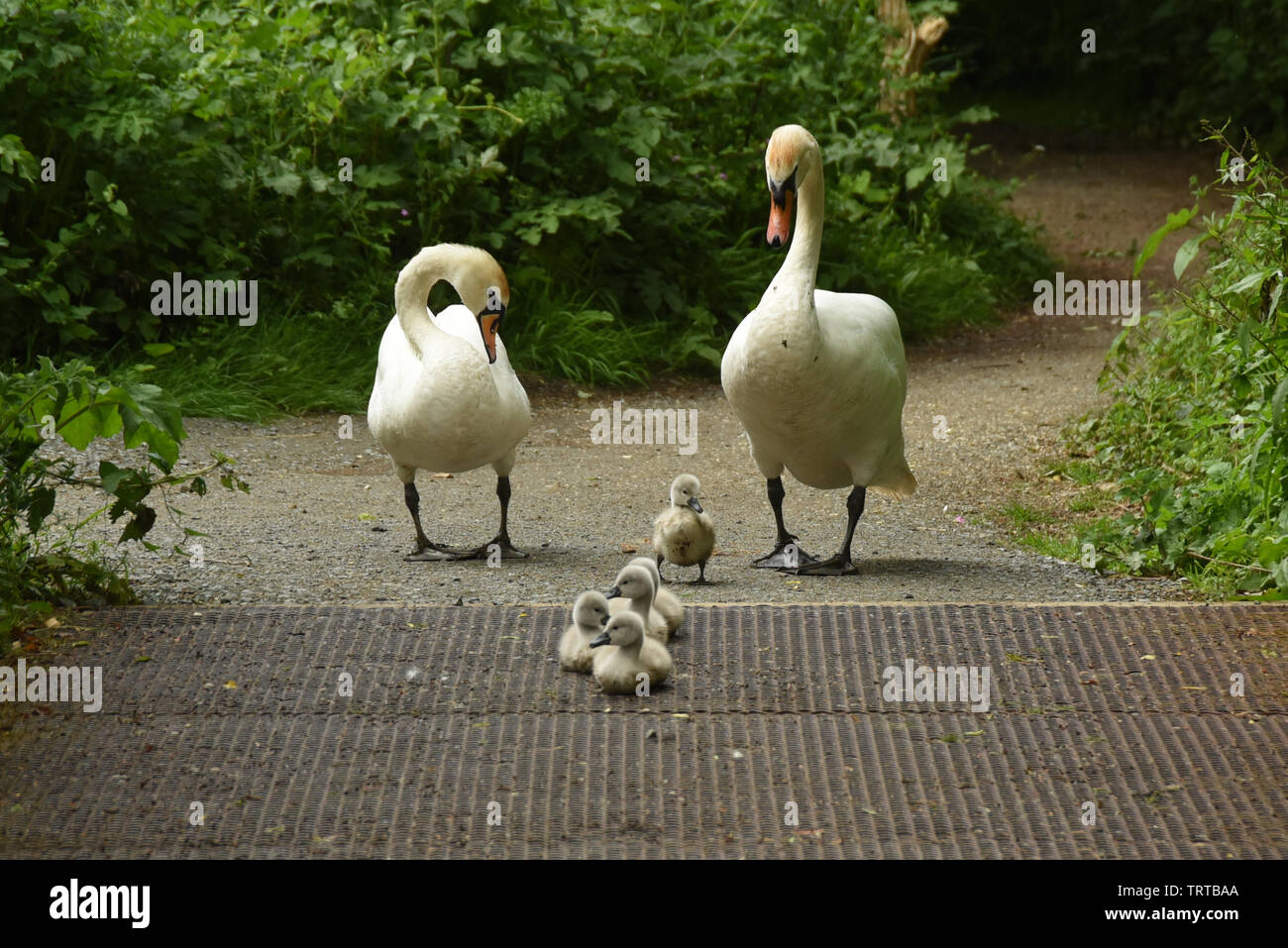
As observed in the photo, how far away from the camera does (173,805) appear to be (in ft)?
11.9

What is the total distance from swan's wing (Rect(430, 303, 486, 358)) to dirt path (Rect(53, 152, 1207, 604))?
2.97 feet

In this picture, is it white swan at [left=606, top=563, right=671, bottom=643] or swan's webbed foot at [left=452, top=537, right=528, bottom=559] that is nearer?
white swan at [left=606, top=563, right=671, bottom=643]

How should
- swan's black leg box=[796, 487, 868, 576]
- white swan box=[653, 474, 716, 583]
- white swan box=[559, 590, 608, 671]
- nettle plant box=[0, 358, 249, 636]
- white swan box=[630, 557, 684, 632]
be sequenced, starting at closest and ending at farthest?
white swan box=[559, 590, 608, 671] < nettle plant box=[0, 358, 249, 636] < white swan box=[630, 557, 684, 632] < white swan box=[653, 474, 716, 583] < swan's black leg box=[796, 487, 868, 576]

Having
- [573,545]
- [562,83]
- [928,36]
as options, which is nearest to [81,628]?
[573,545]

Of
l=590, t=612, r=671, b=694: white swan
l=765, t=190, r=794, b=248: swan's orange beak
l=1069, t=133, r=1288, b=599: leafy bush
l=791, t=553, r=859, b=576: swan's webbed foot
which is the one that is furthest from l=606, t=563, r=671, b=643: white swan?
l=1069, t=133, r=1288, b=599: leafy bush

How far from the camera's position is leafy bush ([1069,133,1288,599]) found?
17.8 feet

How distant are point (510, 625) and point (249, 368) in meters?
4.97

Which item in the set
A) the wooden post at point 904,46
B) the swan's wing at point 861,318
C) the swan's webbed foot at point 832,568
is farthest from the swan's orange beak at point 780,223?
the wooden post at point 904,46

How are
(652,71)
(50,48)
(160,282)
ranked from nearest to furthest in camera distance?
1. (50,48)
2. (160,282)
3. (652,71)

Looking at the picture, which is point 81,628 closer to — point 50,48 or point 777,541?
point 777,541

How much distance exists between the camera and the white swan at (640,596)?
15.4ft

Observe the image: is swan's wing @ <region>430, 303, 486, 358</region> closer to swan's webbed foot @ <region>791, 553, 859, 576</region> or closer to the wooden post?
swan's webbed foot @ <region>791, 553, 859, 576</region>

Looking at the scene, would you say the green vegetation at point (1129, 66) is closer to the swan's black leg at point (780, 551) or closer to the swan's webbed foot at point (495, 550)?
the swan's black leg at point (780, 551)

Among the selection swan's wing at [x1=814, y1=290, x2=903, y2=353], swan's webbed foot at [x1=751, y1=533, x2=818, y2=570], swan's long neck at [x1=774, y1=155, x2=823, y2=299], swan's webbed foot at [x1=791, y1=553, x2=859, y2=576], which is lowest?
swan's webbed foot at [x1=751, y1=533, x2=818, y2=570]
